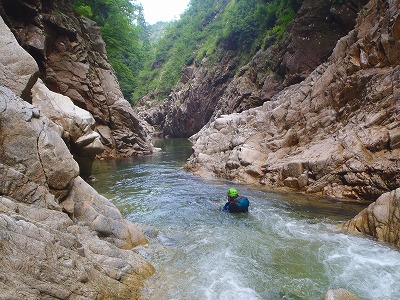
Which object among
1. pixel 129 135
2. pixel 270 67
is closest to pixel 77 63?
pixel 129 135

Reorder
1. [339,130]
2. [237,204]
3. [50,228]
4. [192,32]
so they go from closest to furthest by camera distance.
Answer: [50,228]
[237,204]
[339,130]
[192,32]

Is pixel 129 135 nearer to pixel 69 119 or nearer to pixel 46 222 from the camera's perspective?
pixel 69 119

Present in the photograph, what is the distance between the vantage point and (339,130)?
1182 centimetres

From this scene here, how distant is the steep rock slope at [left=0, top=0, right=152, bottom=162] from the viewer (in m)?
16.0

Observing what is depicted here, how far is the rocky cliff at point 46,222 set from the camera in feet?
11.5

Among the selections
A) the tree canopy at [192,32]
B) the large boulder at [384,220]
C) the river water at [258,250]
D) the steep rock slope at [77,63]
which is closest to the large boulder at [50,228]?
the river water at [258,250]

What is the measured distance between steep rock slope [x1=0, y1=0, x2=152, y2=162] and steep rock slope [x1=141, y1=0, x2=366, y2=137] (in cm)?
1074

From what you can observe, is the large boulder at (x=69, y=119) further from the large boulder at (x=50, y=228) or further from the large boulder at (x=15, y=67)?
the large boulder at (x=50, y=228)

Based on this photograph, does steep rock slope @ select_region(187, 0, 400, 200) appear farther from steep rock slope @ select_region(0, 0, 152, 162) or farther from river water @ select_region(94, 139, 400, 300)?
steep rock slope @ select_region(0, 0, 152, 162)

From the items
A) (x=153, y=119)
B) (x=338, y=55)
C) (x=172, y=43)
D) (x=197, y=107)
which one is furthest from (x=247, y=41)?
(x=172, y=43)

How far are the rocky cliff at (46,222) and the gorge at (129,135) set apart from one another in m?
0.02

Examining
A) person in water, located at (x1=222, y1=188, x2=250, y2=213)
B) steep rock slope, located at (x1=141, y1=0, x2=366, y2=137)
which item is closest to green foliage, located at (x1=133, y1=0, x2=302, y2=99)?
steep rock slope, located at (x1=141, y1=0, x2=366, y2=137)

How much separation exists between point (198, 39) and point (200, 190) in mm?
41592

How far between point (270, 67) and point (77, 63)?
1533 centimetres
